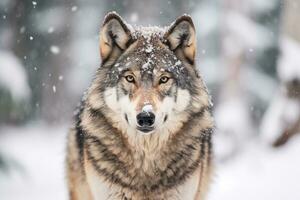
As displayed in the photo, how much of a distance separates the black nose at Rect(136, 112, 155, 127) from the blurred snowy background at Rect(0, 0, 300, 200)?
583cm

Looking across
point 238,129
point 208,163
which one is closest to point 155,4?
point 238,129

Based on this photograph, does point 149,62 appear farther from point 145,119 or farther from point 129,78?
point 145,119

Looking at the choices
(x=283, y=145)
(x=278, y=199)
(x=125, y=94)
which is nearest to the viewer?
(x=125, y=94)

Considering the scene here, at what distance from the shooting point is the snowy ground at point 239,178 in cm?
1091

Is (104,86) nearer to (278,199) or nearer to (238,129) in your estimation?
(278,199)

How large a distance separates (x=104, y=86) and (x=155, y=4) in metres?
20.1

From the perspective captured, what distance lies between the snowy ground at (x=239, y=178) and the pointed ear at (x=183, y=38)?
280cm

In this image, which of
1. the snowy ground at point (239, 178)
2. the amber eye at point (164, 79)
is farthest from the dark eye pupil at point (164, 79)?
the snowy ground at point (239, 178)

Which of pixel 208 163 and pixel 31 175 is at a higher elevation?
pixel 31 175

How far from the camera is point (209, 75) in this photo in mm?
25359

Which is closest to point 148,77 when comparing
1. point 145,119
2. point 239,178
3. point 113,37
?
point 145,119

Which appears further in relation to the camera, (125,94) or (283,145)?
(283,145)

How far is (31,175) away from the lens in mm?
14234

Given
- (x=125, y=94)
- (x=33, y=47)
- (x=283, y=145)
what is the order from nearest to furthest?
(x=125, y=94)
(x=283, y=145)
(x=33, y=47)
